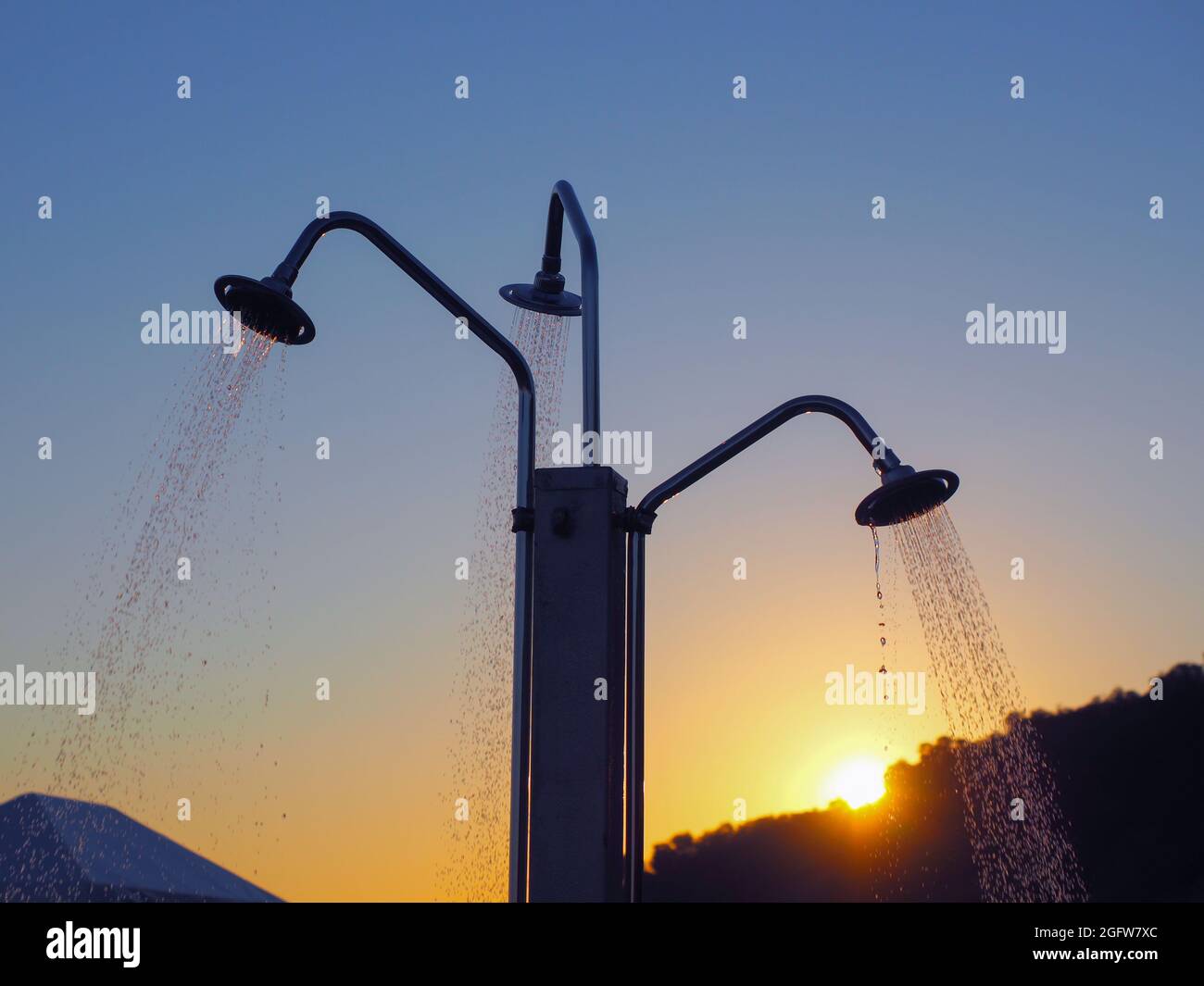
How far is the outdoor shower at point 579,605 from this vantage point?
6.28 m

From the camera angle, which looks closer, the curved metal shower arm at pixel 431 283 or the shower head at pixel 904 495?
the shower head at pixel 904 495

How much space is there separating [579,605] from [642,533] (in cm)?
52

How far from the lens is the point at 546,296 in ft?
25.9

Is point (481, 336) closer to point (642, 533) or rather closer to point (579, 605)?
point (642, 533)

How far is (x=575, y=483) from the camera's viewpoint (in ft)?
22.1

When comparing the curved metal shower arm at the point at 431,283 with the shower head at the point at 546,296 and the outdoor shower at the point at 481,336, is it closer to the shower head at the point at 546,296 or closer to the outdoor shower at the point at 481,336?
the outdoor shower at the point at 481,336

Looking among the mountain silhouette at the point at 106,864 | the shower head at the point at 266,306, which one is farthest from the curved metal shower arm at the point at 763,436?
the mountain silhouette at the point at 106,864

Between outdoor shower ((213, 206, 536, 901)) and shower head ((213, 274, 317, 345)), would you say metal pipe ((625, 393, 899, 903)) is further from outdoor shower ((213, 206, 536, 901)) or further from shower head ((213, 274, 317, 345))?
shower head ((213, 274, 317, 345))

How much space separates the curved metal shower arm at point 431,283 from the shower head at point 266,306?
1.64 ft

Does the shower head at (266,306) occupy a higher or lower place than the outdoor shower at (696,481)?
higher
